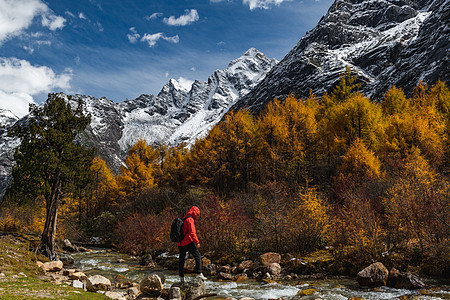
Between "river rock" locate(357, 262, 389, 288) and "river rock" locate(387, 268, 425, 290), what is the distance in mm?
179

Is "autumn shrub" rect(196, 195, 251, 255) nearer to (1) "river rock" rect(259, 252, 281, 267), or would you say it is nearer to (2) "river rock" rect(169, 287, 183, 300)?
(1) "river rock" rect(259, 252, 281, 267)

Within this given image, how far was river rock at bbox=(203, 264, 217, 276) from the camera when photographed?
13078 millimetres

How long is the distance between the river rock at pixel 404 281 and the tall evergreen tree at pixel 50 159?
17001mm

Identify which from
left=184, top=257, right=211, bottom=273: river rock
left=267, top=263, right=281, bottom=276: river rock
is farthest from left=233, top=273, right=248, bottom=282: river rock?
left=184, top=257, right=211, bottom=273: river rock

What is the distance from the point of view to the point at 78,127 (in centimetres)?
1778

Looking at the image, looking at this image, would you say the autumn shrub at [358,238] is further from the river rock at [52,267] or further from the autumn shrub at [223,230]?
the river rock at [52,267]

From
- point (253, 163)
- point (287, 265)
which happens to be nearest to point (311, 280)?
point (287, 265)

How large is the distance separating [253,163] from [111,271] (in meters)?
17.5

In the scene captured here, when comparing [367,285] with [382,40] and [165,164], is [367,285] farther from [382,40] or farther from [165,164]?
[382,40]

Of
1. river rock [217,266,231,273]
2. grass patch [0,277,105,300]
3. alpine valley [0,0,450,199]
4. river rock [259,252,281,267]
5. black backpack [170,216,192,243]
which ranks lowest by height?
river rock [217,266,231,273]

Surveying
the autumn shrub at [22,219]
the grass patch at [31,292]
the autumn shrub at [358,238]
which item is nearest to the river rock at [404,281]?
the autumn shrub at [358,238]

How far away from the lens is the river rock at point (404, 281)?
8.74 metres

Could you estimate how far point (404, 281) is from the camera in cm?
891

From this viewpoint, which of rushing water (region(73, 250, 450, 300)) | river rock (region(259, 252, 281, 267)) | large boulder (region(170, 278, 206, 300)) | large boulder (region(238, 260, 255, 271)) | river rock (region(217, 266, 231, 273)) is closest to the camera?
large boulder (region(170, 278, 206, 300))
